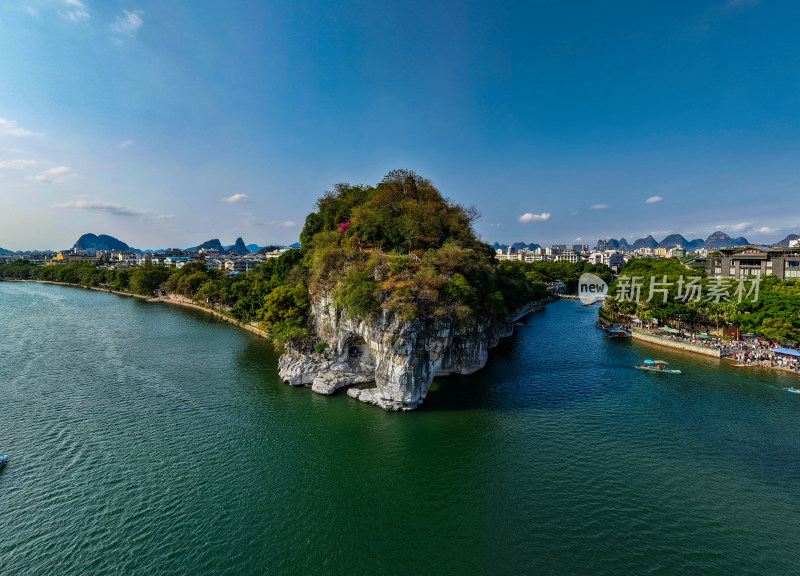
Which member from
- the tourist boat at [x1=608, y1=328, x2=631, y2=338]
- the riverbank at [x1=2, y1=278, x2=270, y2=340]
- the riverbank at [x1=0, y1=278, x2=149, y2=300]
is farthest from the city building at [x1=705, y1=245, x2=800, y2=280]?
the riverbank at [x1=0, y1=278, x2=149, y2=300]

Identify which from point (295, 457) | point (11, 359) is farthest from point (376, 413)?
point (11, 359)

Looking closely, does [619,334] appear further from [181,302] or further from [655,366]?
[181,302]

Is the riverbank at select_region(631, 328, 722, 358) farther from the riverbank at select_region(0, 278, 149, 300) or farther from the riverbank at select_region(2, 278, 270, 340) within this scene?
the riverbank at select_region(0, 278, 149, 300)

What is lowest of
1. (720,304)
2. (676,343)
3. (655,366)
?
(655,366)

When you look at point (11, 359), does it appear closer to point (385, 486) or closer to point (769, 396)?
point (385, 486)

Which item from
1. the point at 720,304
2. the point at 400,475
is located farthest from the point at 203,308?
the point at 720,304

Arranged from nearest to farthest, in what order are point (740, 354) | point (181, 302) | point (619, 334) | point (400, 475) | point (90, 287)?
point (400, 475) → point (740, 354) → point (619, 334) → point (181, 302) → point (90, 287)
